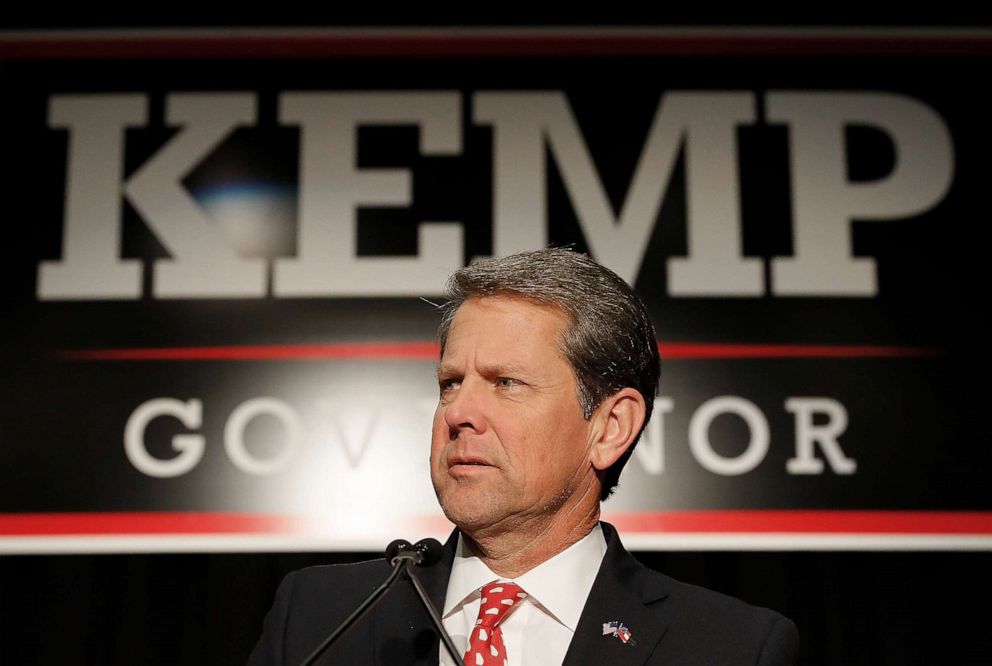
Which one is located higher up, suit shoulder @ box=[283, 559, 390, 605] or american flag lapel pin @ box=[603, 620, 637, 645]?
suit shoulder @ box=[283, 559, 390, 605]

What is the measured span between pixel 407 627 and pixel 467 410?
0.32m

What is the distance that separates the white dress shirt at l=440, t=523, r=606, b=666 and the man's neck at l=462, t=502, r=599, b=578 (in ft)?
0.04

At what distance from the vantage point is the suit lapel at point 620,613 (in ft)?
5.32

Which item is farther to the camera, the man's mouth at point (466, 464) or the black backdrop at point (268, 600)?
the black backdrop at point (268, 600)

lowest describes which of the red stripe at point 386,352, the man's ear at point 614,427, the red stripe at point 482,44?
the man's ear at point 614,427

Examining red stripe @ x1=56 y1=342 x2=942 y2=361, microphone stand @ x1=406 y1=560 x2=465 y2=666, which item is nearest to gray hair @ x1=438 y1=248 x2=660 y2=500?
microphone stand @ x1=406 y1=560 x2=465 y2=666

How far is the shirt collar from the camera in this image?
1.69m

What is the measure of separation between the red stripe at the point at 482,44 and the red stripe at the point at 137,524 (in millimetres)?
1216

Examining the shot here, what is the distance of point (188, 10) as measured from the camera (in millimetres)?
3084

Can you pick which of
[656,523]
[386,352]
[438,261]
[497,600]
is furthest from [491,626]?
[438,261]

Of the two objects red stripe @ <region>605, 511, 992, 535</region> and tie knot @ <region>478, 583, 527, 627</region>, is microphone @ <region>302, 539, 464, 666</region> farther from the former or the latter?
red stripe @ <region>605, 511, 992, 535</region>

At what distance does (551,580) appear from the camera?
1707 millimetres

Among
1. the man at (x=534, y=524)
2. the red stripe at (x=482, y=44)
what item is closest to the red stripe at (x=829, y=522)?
the man at (x=534, y=524)

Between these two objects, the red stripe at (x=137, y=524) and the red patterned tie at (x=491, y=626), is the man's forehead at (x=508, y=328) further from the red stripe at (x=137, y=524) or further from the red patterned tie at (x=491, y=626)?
the red stripe at (x=137, y=524)
